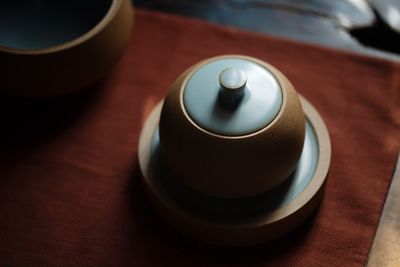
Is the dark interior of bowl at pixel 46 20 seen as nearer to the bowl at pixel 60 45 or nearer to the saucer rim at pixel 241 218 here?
the bowl at pixel 60 45

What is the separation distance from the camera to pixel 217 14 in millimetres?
1075

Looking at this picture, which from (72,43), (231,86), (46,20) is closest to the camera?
(231,86)

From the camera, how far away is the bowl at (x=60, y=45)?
82 centimetres

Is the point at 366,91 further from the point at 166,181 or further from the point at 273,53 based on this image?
the point at 166,181

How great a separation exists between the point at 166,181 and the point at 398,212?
359mm

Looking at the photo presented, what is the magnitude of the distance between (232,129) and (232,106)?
3 cm

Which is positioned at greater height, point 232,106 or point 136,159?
point 232,106

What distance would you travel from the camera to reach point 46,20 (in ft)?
3.35

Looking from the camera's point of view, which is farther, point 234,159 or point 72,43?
point 72,43

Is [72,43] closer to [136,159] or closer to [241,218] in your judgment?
[136,159]

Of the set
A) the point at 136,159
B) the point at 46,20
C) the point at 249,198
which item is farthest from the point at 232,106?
the point at 46,20

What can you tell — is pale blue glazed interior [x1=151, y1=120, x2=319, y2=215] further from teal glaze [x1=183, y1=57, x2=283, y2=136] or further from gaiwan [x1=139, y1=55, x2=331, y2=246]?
teal glaze [x1=183, y1=57, x2=283, y2=136]

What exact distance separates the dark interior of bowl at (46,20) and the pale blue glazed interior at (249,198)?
35 cm

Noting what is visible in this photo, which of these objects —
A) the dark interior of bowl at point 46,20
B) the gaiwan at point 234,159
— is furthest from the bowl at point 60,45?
the gaiwan at point 234,159
